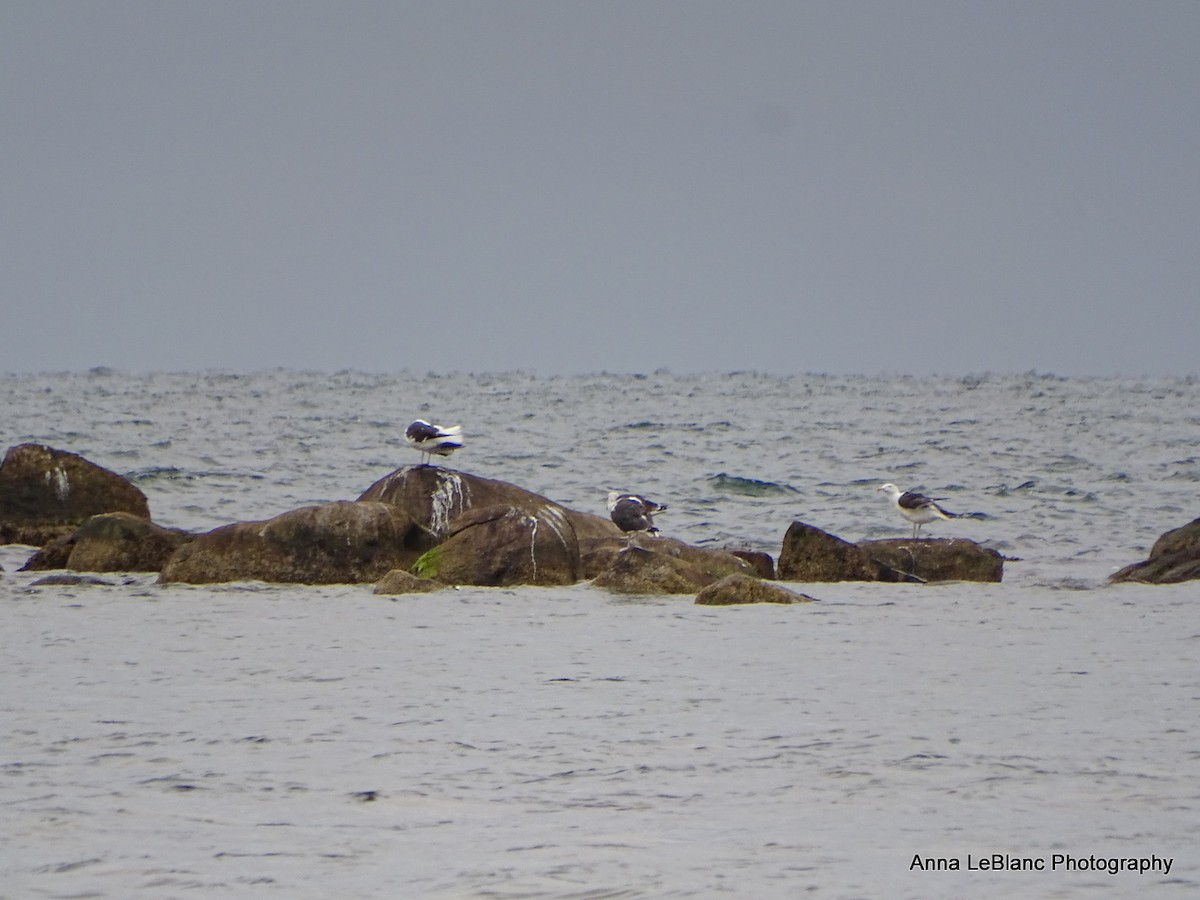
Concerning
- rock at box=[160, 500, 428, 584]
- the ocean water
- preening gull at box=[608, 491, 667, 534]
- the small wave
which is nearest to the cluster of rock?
rock at box=[160, 500, 428, 584]

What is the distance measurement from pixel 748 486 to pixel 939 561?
12465mm

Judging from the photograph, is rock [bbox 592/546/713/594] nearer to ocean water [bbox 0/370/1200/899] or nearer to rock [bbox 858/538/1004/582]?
ocean water [bbox 0/370/1200/899]

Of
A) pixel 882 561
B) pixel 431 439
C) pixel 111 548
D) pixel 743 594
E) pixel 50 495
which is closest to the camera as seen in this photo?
pixel 743 594

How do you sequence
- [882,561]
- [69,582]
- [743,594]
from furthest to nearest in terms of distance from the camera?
[882,561], [69,582], [743,594]

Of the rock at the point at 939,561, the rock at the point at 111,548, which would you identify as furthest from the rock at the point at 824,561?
the rock at the point at 111,548

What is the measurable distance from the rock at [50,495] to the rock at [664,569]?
21.4 ft

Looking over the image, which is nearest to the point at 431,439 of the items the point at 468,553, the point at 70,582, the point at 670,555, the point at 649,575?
the point at 468,553

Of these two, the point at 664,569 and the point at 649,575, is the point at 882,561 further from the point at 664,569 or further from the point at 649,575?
the point at 649,575

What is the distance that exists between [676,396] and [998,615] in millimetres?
54404

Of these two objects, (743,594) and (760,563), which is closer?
(743,594)

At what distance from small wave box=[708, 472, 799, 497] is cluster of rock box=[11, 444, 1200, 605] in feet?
36.4

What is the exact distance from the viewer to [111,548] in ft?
53.7

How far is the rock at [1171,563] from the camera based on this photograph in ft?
52.4

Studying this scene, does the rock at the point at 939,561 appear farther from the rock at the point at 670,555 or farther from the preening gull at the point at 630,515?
the preening gull at the point at 630,515
